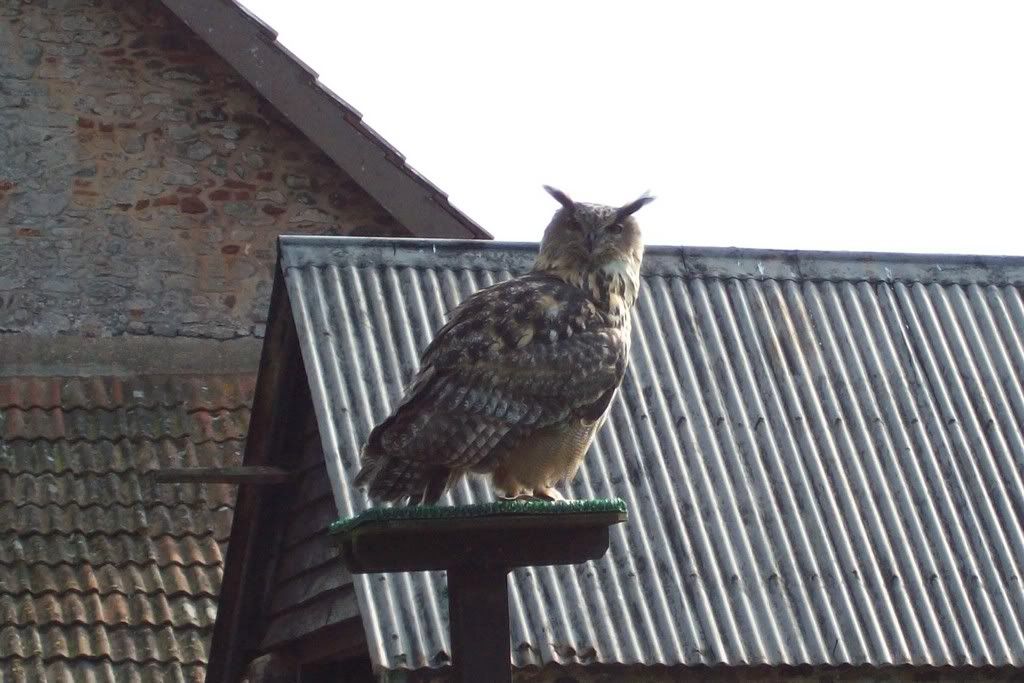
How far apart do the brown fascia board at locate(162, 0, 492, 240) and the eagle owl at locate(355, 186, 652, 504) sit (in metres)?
5.25

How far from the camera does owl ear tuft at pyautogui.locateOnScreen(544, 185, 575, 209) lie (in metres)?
6.86

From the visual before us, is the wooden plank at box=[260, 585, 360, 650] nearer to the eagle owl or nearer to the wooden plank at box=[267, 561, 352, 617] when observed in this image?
the wooden plank at box=[267, 561, 352, 617]

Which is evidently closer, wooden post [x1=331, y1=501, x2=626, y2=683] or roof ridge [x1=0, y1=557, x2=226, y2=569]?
wooden post [x1=331, y1=501, x2=626, y2=683]

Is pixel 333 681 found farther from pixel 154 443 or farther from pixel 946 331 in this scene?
pixel 946 331

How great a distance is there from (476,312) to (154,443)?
17.0 feet

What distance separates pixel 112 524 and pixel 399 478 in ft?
17.1

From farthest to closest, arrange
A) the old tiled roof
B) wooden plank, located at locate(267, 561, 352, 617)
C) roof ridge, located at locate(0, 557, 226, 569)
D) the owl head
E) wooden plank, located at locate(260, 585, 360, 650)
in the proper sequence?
roof ridge, located at locate(0, 557, 226, 569)
the old tiled roof
wooden plank, located at locate(267, 561, 352, 617)
wooden plank, located at locate(260, 585, 360, 650)
the owl head

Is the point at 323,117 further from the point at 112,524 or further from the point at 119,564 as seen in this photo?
the point at 119,564

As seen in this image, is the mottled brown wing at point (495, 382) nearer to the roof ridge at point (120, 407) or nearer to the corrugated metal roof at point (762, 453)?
the corrugated metal roof at point (762, 453)

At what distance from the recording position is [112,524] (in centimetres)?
1040

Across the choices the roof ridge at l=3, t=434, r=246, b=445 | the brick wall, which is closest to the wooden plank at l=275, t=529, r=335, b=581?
the roof ridge at l=3, t=434, r=246, b=445

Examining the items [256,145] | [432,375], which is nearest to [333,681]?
[432,375]

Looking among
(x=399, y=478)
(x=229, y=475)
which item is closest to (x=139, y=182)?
(x=229, y=475)

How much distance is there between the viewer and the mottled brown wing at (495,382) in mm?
5660
